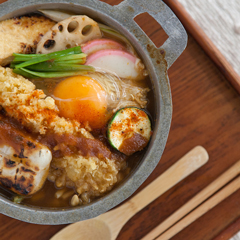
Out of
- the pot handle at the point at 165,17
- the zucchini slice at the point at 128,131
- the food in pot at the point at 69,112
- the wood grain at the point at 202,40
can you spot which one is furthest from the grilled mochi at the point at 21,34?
the wood grain at the point at 202,40

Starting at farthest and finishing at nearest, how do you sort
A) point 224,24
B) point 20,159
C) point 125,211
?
point 224,24
point 125,211
point 20,159

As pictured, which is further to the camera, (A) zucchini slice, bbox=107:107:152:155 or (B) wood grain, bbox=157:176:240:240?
(B) wood grain, bbox=157:176:240:240

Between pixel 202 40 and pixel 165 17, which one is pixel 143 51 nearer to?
pixel 165 17

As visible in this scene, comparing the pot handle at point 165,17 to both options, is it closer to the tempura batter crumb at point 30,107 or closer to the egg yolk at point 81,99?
the egg yolk at point 81,99

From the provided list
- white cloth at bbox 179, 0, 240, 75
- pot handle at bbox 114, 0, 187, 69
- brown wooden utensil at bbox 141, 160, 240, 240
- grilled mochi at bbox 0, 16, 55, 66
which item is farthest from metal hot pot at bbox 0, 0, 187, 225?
white cloth at bbox 179, 0, 240, 75

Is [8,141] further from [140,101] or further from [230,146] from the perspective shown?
[230,146]

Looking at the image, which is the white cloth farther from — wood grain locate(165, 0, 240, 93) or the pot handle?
the pot handle

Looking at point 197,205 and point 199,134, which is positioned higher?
point 199,134

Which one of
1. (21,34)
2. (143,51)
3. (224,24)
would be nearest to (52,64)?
(21,34)
